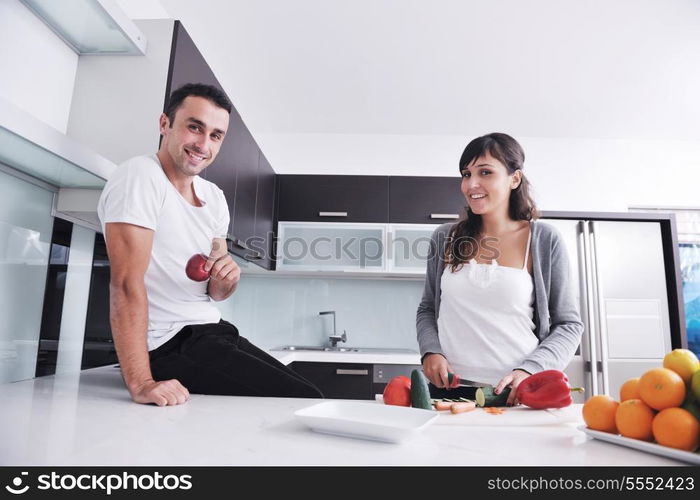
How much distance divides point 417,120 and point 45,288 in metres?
2.83

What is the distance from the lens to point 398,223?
10.6 ft

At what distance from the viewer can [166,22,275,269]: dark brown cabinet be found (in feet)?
5.23

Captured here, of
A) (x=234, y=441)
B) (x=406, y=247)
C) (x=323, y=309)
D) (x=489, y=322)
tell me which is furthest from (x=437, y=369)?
(x=323, y=309)

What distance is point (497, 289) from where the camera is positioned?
1.39 meters

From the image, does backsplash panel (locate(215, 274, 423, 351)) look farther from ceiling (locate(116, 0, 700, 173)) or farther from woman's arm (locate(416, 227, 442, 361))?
woman's arm (locate(416, 227, 442, 361))

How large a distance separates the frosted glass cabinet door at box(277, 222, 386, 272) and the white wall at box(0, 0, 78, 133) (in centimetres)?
190

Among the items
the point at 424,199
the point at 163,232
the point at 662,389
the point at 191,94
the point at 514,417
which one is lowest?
the point at 514,417

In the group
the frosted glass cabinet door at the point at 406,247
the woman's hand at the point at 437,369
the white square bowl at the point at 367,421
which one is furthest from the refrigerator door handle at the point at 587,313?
the white square bowl at the point at 367,421

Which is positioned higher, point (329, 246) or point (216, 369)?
point (329, 246)

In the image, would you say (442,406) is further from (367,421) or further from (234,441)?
(234,441)

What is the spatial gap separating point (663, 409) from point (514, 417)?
30 centimetres

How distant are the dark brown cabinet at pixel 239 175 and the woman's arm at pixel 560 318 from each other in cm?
138

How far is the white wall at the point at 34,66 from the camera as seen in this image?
1216 mm
